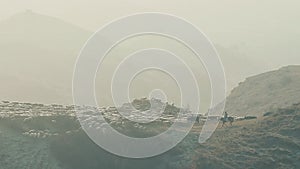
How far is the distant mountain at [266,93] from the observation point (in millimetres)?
77688

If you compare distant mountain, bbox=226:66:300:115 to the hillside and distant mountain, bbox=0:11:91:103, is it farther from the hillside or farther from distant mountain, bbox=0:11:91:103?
distant mountain, bbox=0:11:91:103

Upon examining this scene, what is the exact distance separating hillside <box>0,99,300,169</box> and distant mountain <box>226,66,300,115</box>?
29.0 metres

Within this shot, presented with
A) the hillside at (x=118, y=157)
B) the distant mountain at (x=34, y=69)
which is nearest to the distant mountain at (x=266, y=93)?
the hillside at (x=118, y=157)

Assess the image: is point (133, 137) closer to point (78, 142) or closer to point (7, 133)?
point (78, 142)

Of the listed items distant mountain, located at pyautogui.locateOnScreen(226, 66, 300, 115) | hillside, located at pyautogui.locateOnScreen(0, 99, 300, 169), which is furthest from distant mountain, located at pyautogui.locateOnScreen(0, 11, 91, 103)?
hillside, located at pyautogui.locateOnScreen(0, 99, 300, 169)

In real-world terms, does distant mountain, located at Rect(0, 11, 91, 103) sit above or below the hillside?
above

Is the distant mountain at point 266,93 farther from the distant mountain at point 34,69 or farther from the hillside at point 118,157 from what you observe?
the distant mountain at point 34,69

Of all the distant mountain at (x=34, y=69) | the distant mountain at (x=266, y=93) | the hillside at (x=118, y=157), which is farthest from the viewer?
the distant mountain at (x=34, y=69)

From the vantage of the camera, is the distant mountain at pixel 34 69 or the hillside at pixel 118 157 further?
the distant mountain at pixel 34 69

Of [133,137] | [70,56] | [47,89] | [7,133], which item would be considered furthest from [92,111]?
[70,56]

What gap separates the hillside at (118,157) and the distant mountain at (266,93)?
29017 mm

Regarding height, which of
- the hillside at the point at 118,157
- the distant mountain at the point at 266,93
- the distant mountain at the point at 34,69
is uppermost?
the distant mountain at the point at 34,69

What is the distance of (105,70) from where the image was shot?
564 feet

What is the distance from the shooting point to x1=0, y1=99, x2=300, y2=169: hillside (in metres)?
40.0
